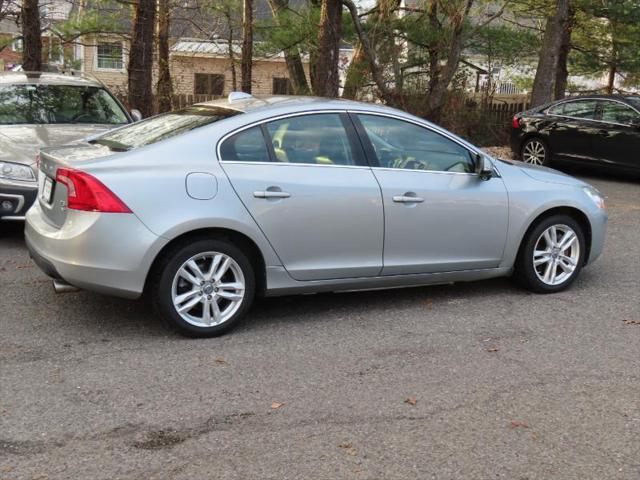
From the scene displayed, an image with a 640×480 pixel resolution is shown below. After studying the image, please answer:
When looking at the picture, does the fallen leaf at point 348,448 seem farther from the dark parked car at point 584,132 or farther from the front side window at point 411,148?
the dark parked car at point 584,132

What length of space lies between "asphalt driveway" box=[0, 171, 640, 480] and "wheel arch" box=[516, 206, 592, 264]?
497 mm

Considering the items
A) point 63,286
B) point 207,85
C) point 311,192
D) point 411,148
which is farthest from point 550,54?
point 207,85

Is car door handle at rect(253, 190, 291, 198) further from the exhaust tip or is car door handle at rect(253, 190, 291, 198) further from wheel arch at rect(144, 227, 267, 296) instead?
the exhaust tip

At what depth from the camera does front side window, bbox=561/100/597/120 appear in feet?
45.4

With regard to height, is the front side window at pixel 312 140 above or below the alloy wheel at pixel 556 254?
above

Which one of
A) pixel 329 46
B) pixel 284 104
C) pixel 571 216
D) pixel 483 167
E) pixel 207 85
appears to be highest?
pixel 329 46

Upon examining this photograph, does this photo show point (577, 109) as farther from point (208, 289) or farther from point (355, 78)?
point (208, 289)

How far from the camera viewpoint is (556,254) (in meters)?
6.59

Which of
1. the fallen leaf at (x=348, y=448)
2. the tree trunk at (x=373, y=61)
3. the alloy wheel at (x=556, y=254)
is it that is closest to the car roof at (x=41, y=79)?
the alloy wheel at (x=556, y=254)

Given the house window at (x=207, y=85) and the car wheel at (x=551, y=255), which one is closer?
the car wheel at (x=551, y=255)

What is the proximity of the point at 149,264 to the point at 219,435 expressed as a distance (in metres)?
1.47

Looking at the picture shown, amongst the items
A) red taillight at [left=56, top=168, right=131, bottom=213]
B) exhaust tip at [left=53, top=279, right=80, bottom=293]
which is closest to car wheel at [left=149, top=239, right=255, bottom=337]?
red taillight at [left=56, top=168, right=131, bottom=213]

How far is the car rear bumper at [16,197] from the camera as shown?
23.8ft

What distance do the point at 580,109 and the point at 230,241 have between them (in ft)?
34.5
